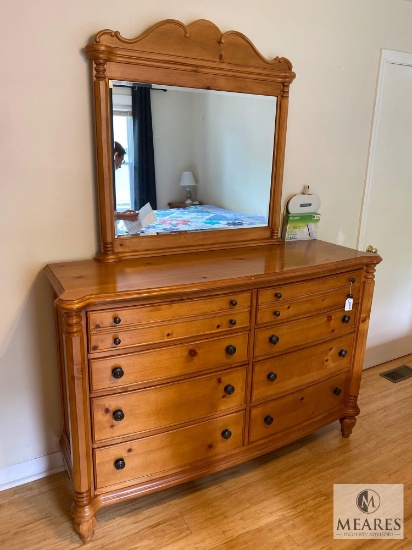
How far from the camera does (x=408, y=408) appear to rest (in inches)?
104

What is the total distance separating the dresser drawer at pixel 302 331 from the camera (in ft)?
6.11

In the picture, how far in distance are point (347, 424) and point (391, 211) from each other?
1432 mm

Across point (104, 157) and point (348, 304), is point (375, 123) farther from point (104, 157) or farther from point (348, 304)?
point (104, 157)

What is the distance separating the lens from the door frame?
8.32 feet

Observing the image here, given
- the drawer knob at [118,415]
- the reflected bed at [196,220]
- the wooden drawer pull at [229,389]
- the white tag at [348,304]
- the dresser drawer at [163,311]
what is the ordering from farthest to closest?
1. the white tag at [348,304]
2. the reflected bed at [196,220]
3. the wooden drawer pull at [229,389]
4. the drawer knob at [118,415]
5. the dresser drawer at [163,311]

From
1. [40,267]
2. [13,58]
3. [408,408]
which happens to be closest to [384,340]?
[408,408]

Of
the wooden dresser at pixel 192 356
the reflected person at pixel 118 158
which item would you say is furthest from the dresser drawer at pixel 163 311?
the reflected person at pixel 118 158

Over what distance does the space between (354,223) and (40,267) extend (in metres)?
1.89

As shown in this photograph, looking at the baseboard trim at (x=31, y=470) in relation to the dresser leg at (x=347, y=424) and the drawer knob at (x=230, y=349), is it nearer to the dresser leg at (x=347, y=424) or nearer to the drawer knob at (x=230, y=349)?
the drawer knob at (x=230, y=349)

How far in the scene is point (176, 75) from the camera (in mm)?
1839

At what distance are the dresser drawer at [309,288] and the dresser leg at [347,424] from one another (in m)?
0.72

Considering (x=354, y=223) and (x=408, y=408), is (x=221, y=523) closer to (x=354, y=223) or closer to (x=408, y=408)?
(x=408, y=408)

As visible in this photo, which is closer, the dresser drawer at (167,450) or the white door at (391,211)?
the dresser drawer at (167,450)

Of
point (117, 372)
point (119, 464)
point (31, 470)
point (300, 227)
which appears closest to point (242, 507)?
point (119, 464)
